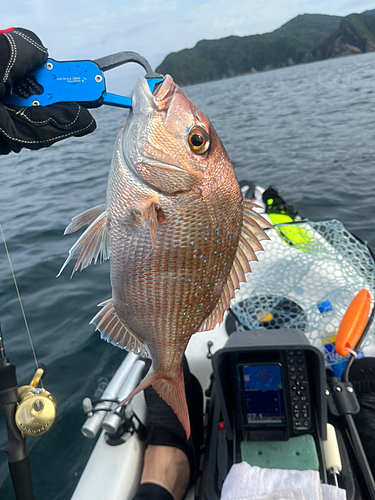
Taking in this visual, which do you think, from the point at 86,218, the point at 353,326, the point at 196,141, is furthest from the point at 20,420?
the point at 353,326

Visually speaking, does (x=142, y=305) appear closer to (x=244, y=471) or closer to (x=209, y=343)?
(x=244, y=471)

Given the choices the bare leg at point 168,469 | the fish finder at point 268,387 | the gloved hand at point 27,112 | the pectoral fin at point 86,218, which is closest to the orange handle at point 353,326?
the fish finder at point 268,387

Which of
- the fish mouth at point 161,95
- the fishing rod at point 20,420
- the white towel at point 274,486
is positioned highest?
the fish mouth at point 161,95

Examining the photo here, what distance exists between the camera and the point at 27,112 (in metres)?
1.60

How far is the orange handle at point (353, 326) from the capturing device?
8.35 ft

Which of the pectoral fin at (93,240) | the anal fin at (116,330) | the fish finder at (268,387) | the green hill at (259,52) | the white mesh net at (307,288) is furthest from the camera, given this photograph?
the green hill at (259,52)

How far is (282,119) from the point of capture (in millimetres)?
18203

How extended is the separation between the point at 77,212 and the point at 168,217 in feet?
22.3

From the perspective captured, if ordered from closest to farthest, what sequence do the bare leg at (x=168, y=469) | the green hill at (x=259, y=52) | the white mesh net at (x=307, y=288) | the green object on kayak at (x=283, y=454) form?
the green object on kayak at (x=283, y=454), the bare leg at (x=168, y=469), the white mesh net at (x=307, y=288), the green hill at (x=259, y=52)

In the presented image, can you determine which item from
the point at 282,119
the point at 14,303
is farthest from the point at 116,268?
the point at 282,119

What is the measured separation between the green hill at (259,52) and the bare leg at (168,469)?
300 ft

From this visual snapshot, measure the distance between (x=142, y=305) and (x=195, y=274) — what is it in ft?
0.72

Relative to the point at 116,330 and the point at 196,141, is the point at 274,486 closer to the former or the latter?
the point at 116,330

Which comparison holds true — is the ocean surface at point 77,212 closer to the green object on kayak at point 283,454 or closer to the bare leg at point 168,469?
the bare leg at point 168,469
